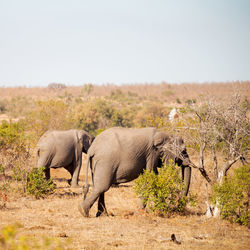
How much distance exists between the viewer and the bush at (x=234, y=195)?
29.6 ft

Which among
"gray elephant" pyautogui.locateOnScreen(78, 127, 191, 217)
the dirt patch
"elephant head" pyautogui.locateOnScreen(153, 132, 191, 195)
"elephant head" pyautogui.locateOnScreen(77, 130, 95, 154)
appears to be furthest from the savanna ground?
"elephant head" pyautogui.locateOnScreen(77, 130, 95, 154)

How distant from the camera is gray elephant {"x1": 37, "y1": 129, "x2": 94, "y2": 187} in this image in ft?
48.9

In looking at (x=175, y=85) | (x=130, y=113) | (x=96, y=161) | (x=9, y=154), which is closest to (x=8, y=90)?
(x=175, y=85)

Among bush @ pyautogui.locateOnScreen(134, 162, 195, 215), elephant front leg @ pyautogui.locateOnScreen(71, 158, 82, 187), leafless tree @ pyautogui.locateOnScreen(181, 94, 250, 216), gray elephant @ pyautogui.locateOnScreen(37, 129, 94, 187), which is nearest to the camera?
leafless tree @ pyautogui.locateOnScreen(181, 94, 250, 216)

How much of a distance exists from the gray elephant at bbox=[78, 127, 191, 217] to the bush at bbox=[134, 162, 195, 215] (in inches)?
18.1

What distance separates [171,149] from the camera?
10.9 meters

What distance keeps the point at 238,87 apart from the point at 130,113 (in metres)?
33.6

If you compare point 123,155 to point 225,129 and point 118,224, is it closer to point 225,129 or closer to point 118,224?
point 118,224

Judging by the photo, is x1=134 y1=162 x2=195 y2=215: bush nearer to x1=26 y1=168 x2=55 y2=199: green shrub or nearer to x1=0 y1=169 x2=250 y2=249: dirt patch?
x1=0 y1=169 x2=250 y2=249: dirt patch

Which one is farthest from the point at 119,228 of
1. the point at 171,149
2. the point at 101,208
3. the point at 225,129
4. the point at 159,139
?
the point at 225,129

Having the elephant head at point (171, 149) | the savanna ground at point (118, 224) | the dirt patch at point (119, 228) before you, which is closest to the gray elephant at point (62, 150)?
the savanna ground at point (118, 224)

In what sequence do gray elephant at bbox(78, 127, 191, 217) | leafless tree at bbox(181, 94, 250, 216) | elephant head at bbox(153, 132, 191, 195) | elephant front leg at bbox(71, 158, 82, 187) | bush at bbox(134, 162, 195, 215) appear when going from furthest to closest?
elephant front leg at bbox(71, 158, 82, 187)
elephant head at bbox(153, 132, 191, 195)
gray elephant at bbox(78, 127, 191, 217)
bush at bbox(134, 162, 195, 215)
leafless tree at bbox(181, 94, 250, 216)

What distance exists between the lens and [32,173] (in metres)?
12.5

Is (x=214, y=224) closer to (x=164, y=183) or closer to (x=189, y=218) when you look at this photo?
(x=189, y=218)
